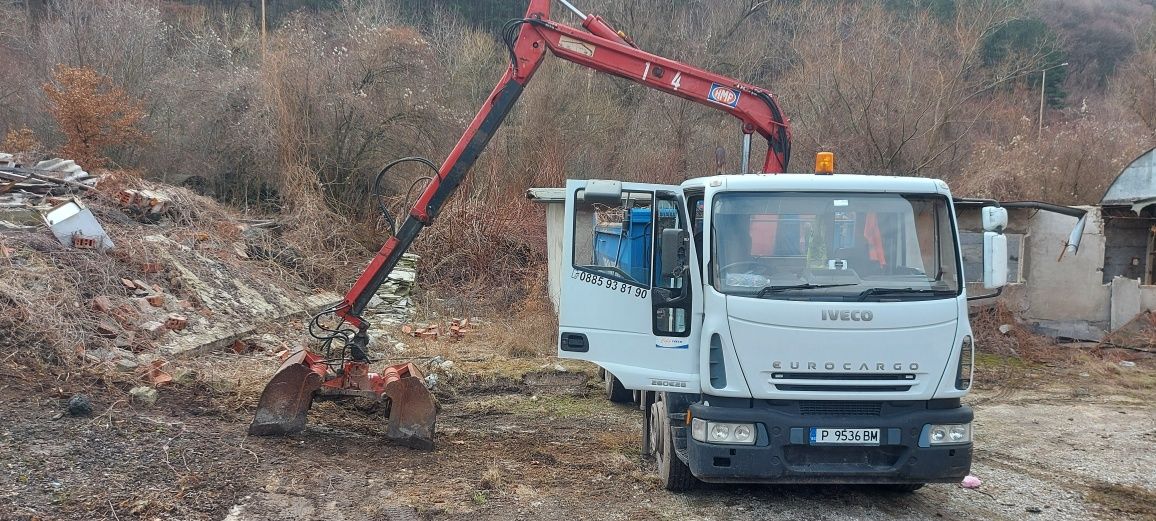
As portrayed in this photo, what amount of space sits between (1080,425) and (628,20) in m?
19.4

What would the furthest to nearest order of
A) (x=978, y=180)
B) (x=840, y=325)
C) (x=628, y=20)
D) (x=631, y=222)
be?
(x=628, y=20), (x=978, y=180), (x=631, y=222), (x=840, y=325)

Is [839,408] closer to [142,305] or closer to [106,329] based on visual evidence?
[106,329]

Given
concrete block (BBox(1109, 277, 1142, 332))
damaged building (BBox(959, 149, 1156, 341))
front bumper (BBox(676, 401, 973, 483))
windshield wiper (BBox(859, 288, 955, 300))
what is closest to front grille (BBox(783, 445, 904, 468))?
front bumper (BBox(676, 401, 973, 483))

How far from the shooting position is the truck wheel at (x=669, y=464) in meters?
6.18

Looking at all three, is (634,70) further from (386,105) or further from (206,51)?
(206,51)

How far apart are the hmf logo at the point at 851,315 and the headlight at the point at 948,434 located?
886mm

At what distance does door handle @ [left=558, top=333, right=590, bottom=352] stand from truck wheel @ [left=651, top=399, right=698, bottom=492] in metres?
0.74

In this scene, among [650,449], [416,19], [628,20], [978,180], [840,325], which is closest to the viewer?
[840,325]

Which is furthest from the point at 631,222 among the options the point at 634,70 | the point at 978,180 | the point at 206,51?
the point at 206,51

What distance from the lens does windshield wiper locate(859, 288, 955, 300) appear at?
557 centimetres

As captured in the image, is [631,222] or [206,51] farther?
[206,51]

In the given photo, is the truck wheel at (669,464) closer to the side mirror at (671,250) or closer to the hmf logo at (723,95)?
the side mirror at (671,250)

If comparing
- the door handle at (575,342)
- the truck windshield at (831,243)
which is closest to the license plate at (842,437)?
the truck windshield at (831,243)

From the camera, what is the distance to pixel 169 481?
5746mm
